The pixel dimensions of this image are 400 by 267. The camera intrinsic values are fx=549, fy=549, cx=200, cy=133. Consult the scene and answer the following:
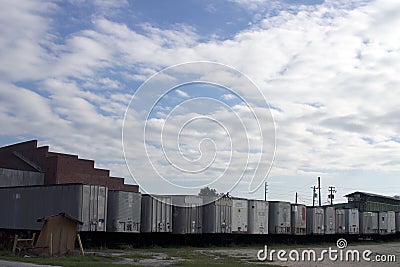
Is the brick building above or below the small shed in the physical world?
above

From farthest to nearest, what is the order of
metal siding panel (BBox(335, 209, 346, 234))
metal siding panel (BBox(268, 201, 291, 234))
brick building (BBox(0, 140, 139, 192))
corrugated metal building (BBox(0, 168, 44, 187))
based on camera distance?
Result: 1. metal siding panel (BBox(335, 209, 346, 234))
2. brick building (BBox(0, 140, 139, 192))
3. corrugated metal building (BBox(0, 168, 44, 187))
4. metal siding panel (BBox(268, 201, 291, 234))

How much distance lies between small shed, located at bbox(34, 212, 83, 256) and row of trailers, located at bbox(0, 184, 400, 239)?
10.8 feet

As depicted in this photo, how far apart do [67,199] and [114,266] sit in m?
11.5

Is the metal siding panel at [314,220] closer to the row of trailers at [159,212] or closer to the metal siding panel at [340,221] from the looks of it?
the row of trailers at [159,212]

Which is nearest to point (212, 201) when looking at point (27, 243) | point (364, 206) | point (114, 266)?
point (27, 243)

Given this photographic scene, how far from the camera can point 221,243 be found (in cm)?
4591

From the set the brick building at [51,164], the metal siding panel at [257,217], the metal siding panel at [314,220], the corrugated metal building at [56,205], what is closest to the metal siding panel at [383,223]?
the metal siding panel at [314,220]

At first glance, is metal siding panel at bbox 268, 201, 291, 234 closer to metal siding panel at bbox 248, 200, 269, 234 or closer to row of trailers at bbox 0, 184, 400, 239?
row of trailers at bbox 0, 184, 400, 239

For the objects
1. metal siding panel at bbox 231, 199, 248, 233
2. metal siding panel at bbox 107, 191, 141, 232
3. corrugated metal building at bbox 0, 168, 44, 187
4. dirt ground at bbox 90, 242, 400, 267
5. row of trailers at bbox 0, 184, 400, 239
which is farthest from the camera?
corrugated metal building at bbox 0, 168, 44, 187

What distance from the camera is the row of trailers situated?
33812 mm

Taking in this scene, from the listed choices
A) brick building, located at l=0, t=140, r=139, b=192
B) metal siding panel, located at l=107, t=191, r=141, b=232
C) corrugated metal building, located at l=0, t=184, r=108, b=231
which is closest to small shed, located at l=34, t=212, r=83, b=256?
corrugated metal building, located at l=0, t=184, r=108, b=231

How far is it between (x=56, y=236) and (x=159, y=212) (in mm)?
11846

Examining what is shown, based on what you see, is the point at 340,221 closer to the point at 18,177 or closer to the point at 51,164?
the point at 51,164

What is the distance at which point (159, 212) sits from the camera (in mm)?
39781
